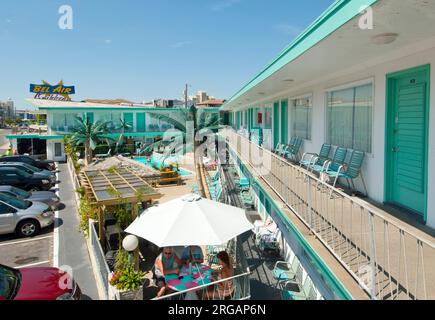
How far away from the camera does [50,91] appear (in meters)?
54.3

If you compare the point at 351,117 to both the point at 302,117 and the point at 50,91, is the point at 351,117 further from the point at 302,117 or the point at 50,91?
the point at 50,91

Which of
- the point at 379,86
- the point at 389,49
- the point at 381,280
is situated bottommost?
the point at 381,280

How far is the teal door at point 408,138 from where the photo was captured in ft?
18.8

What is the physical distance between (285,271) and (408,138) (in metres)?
5.81

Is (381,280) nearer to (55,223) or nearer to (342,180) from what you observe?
(342,180)

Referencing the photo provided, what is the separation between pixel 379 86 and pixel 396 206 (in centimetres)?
243

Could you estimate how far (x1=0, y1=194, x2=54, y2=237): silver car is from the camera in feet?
42.9

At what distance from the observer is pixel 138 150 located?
134 ft

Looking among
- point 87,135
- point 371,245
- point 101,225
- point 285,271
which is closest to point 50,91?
point 87,135

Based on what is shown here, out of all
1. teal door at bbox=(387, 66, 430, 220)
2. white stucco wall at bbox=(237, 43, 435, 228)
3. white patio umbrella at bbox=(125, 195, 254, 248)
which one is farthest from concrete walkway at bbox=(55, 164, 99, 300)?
teal door at bbox=(387, 66, 430, 220)

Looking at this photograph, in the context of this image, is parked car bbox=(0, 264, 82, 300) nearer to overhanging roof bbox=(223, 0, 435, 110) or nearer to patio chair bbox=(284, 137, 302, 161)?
overhanging roof bbox=(223, 0, 435, 110)

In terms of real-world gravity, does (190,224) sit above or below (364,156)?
below

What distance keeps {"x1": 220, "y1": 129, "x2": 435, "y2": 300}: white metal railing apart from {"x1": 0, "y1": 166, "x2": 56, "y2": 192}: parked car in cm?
1760
